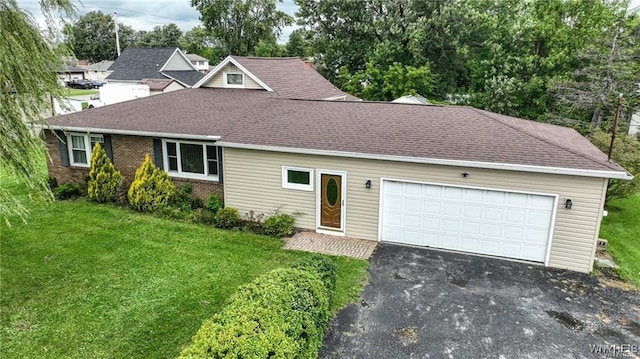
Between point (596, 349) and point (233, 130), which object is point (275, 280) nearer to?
point (596, 349)

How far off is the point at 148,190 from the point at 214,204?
2121mm

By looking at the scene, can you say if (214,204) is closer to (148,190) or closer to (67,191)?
(148,190)

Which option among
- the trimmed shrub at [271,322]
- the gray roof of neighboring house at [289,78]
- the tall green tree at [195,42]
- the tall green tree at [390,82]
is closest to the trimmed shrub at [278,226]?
the trimmed shrub at [271,322]

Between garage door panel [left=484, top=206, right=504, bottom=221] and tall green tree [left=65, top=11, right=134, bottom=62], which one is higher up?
tall green tree [left=65, top=11, right=134, bottom=62]

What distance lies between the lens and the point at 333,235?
12.2 meters

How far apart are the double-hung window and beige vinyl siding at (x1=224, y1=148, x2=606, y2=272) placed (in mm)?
1083

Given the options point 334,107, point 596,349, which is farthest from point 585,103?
point 596,349

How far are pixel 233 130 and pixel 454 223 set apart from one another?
6.92m

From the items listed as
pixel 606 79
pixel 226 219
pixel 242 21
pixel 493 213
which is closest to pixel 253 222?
pixel 226 219

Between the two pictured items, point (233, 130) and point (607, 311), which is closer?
Answer: point (607, 311)

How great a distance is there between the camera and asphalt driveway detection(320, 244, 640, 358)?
283 inches

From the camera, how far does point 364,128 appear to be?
12.5m

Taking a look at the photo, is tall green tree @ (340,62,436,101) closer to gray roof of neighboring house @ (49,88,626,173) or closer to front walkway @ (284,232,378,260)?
gray roof of neighboring house @ (49,88,626,173)

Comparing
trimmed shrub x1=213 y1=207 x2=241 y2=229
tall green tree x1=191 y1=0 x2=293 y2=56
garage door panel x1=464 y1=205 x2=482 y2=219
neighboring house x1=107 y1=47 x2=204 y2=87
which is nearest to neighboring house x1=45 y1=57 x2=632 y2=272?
garage door panel x1=464 y1=205 x2=482 y2=219
